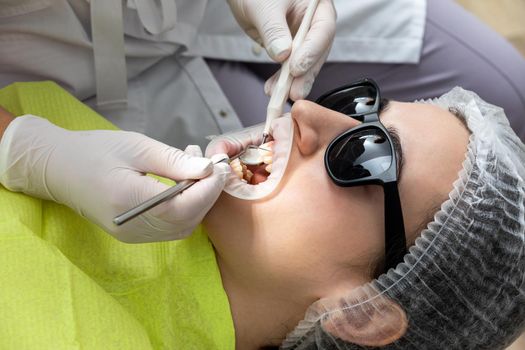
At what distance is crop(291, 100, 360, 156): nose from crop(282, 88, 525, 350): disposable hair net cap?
23 centimetres

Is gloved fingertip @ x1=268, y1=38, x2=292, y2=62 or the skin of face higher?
gloved fingertip @ x1=268, y1=38, x2=292, y2=62

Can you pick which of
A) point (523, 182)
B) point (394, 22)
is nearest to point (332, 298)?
point (523, 182)

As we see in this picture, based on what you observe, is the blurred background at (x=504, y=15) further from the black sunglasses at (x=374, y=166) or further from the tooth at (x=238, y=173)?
the tooth at (x=238, y=173)

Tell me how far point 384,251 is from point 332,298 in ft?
0.40

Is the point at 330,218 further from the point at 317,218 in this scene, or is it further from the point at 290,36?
the point at 290,36

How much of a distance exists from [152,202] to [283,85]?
0.45m

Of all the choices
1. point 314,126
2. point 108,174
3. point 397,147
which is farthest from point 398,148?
point 108,174

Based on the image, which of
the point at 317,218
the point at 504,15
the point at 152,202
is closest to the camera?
the point at 152,202

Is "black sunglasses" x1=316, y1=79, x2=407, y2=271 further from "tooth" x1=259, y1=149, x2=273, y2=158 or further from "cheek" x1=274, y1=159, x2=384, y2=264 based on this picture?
"tooth" x1=259, y1=149, x2=273, y2=158

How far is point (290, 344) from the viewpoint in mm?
1134

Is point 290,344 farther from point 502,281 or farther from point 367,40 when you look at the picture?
point 367,40

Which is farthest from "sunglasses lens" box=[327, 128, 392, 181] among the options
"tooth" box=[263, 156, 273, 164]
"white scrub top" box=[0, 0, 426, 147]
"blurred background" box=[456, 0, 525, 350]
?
"blurred background" box=[456, 0, 525, 350]

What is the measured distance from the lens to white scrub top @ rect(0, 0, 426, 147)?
1.24m

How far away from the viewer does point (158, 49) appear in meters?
1.42
